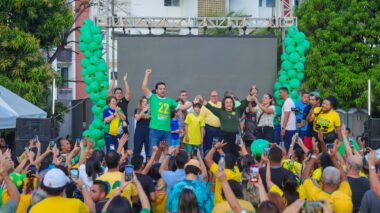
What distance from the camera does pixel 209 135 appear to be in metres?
13.2

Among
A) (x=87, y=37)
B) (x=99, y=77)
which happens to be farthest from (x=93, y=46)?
(x=99, y=77)

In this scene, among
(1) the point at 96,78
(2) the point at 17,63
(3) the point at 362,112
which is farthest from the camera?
(3) the point at 362,112

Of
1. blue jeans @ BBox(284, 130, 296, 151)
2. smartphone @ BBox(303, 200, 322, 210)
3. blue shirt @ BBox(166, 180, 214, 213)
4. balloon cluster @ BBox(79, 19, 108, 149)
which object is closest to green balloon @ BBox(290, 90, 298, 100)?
blue jeans @ BBox(284, 130, 296, 151)

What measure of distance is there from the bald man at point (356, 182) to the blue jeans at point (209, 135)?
242 inches

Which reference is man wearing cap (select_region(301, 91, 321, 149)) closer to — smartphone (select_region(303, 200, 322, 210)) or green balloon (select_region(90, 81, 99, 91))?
green balloon (select_region(90, 81, 99, 91))

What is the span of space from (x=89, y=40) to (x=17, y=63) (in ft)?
9.94

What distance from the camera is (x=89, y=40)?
16.3 meters

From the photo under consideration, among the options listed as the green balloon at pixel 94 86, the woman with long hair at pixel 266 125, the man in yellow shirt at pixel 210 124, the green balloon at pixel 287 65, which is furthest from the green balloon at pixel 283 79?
the green balloon at pixel 94 86

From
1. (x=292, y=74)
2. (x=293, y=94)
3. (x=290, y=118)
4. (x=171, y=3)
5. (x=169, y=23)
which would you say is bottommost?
(x=290, y=118)

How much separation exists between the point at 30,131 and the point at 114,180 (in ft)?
18.6

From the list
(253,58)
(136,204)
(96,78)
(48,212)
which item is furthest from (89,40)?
(48,212)

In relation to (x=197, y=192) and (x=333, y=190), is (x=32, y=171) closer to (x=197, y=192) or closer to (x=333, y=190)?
(x=197, y=192)

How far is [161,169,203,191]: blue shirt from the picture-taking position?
7488 millimetres

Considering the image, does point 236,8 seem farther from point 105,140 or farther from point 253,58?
point 105,140
